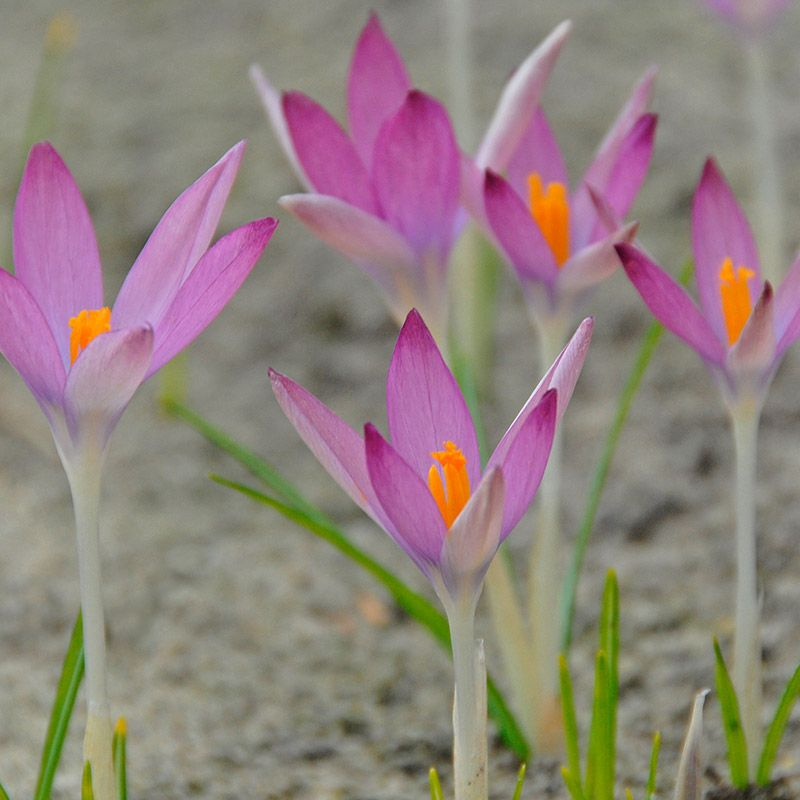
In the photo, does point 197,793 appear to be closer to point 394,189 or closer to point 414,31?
point 394,189

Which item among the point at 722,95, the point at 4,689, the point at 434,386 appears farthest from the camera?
the point at 722,95

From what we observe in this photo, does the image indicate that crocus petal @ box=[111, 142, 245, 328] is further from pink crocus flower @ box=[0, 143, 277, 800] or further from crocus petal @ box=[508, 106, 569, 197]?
crocus petal @ box=[508, 106, 569, 197]

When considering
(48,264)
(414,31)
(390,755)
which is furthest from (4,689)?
(414,31)

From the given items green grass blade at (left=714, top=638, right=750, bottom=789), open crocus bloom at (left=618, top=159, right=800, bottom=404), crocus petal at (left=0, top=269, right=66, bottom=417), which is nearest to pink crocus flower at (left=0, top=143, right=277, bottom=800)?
crocus petal at (left=0, top=269, right=66, bottom=417)

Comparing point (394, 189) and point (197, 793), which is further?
point (197, 793)

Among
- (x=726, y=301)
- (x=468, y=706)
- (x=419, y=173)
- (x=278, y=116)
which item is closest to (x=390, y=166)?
(x=419, y=173)
